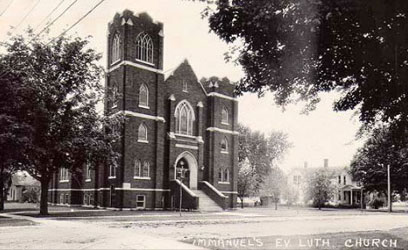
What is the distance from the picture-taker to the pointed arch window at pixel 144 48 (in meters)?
36.6

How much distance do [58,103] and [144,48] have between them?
1139 centimetres

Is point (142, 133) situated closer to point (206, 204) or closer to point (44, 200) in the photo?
point (206, 204)

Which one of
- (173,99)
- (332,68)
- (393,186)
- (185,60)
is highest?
(185,60)

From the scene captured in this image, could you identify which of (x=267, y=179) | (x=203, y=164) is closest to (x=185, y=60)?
(x=203, y=164)

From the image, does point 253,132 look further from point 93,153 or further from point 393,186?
point 93,153

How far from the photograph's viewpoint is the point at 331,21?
1055cm

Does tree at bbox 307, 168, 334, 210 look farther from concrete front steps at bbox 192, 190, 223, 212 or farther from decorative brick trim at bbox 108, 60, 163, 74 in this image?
decorative brick trim at bbox 108, 60, 163, 74

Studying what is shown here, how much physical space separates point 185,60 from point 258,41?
2976 cm

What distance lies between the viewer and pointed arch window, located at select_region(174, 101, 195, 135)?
39.6 meters

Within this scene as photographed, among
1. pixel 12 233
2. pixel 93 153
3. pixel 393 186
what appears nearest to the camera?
pixel 12 233

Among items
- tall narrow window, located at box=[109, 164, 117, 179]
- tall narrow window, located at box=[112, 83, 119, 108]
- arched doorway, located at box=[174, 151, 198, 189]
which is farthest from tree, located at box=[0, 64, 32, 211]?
arched doorway, located at box=[174, 151, 198, 189]

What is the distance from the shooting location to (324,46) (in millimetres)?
11805

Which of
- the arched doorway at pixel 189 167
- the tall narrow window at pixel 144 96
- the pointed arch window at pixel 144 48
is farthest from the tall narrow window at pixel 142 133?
the pointed arch window at pixel 144 48

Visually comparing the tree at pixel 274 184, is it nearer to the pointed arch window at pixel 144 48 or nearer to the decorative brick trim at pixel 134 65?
the decorative brick trim at pixel 134 65
